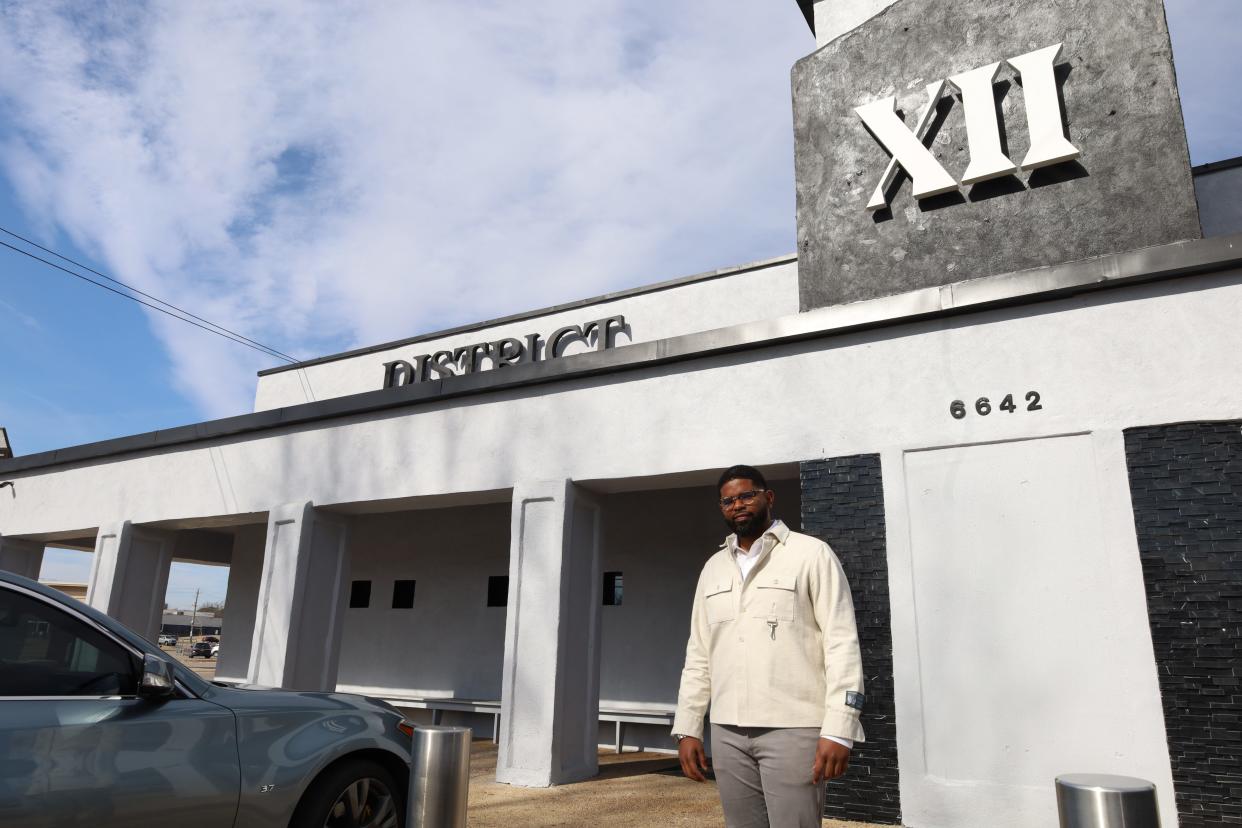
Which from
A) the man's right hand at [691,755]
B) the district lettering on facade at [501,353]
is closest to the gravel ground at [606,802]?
the man's right hand at [691,755]

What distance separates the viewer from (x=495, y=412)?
30.0 ft

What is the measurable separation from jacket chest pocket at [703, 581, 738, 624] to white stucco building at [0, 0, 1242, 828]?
338 cm

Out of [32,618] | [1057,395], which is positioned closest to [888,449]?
[1057,395]

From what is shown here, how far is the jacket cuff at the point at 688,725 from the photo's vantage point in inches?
138

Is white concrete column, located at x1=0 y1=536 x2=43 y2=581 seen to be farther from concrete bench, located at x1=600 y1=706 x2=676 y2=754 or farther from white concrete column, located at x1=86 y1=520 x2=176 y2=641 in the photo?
concrete bench, located at x1=600 y1=706 x2=676 y2=754

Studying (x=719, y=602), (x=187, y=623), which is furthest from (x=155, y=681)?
(x=187, y=623)

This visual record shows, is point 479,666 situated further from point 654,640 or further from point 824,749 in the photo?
point 824,749

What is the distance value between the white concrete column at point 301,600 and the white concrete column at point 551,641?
3184mm

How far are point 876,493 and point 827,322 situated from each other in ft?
5.18

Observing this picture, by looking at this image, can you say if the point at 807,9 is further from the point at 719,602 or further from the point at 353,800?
the point at 353,800

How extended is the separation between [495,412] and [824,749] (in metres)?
6.60

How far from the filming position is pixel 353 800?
4.23 meters

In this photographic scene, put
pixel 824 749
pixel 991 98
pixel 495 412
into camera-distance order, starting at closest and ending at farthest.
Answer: pixel 824 749 → pixel 991 98 → pixel 495 412

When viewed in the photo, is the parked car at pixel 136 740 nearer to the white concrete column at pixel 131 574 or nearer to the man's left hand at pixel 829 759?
the man's left hand at pixel 829 759
